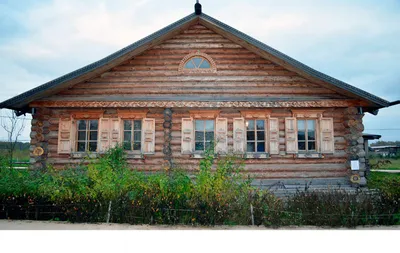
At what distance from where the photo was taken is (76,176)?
805cm

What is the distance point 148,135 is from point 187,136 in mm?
1534

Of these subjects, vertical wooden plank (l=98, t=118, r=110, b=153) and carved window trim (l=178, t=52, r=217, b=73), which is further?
carved window trim (l=178, t=52, r=217, b=73)

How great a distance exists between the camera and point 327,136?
12000 mm

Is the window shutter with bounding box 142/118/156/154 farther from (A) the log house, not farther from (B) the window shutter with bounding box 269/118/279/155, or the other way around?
(B) the window shutter with bounding box 269/118/279/155

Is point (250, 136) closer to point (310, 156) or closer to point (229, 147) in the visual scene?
point (229, 147)

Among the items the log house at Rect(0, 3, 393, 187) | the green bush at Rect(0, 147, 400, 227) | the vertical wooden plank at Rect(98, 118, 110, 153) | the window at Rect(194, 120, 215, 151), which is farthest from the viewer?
the window at Rect(194, 120, 215, 151)

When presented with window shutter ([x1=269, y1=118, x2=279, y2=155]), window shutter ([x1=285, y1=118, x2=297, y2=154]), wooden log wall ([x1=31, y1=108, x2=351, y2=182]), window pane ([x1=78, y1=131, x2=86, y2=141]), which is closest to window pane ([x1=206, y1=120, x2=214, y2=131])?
wooden log wall ([x1=31, y1=108, x2=351, y2=182])

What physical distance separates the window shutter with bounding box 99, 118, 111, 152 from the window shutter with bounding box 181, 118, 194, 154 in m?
2.98

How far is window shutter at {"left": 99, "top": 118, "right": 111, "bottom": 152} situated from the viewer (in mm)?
12125

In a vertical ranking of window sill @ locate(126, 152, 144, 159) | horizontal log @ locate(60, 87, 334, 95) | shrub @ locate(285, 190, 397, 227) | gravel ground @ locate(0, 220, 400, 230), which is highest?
horizontal log @ locate(60, 87, 334, 95)

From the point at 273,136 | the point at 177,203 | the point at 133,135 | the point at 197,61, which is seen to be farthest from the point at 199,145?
the point at 177,203

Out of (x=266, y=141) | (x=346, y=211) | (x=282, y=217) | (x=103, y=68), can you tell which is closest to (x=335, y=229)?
(x=346, y=211)

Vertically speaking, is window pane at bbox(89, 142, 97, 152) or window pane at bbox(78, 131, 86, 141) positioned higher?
window pane at bbox(78, 131, 86, 141)

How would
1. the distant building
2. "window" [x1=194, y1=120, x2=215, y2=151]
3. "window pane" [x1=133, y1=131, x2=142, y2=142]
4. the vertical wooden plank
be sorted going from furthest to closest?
the distant building
"window pane" [x1=133, y1=131, x2=142, y2=142]
"window" [x1=194, y1=120, x2=215, y2=151]
the vertical wooden plank
